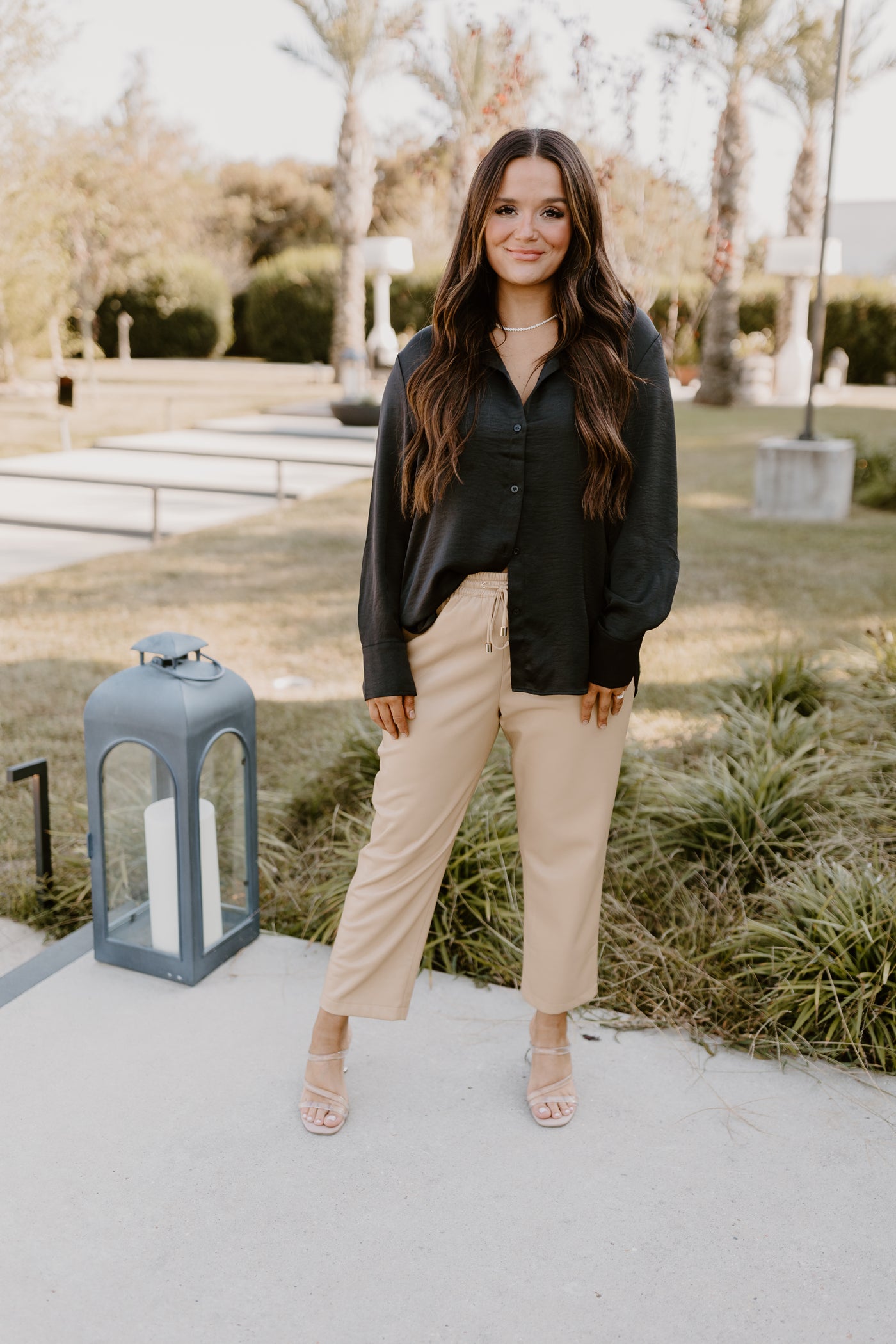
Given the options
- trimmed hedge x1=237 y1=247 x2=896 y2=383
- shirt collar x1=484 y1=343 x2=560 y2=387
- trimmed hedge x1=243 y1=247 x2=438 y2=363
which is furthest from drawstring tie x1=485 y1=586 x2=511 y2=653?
trimmed hedge x1=243 y1=247 x2=438 y2=363

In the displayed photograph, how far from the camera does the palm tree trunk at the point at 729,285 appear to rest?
53.5 feet

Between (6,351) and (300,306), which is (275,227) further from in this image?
(6,351)

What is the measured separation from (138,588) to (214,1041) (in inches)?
171

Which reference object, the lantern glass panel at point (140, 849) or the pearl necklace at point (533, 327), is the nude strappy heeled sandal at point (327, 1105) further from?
the pearl necklace at point (533, 327)

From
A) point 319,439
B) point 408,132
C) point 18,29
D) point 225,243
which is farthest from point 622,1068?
point 408,132

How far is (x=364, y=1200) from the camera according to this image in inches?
78.7

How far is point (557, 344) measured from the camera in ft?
6.59

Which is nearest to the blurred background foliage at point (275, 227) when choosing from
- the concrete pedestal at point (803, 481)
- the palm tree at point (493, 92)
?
the palm tree at point (493, 92)

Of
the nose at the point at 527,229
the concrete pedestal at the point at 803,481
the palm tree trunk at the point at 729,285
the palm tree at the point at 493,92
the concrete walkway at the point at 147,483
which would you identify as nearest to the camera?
the nose at the point at 527,229

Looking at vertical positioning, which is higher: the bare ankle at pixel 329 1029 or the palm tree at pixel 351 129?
the palm tree at pixel 351 129

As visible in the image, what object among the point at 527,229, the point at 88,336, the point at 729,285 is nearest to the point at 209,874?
the point at 527,229

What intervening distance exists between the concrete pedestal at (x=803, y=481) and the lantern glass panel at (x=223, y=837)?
7284mm

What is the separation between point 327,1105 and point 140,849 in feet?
2.75

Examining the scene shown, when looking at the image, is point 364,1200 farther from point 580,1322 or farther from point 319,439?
point 319,439
